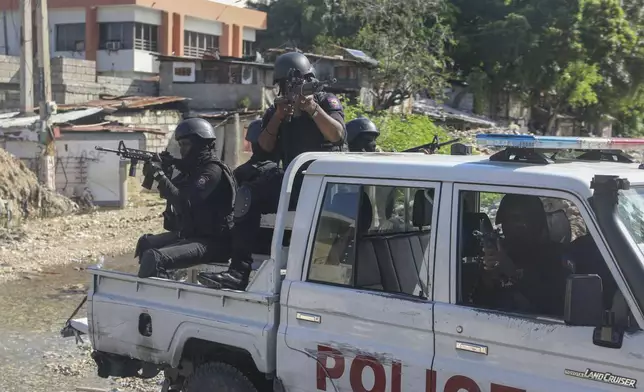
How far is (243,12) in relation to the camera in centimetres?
4250

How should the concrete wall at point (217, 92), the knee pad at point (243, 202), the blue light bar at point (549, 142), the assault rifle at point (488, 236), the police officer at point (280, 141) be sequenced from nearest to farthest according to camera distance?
the assault rifle at point (488, 236), the blue light bar at point (549, 142), the knee pad at point (243, 202), the police officer at point (280, 141), the concrete wall at point (217, 92)

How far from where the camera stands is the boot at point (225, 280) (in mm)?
4430

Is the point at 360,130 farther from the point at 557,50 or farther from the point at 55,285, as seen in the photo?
the point at 557,50

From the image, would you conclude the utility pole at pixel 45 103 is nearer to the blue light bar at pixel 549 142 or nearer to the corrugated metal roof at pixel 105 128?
the corrugated metal roof at pixel 105 128

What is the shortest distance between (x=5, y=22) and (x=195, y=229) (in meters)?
37.4

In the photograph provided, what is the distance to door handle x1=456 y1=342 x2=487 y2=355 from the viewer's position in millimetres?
3413

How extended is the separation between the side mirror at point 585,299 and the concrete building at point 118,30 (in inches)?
1357

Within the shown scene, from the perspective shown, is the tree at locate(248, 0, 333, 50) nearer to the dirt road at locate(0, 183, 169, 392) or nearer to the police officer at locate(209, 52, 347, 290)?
the dirt road at locate(0, 183, 169, 392)

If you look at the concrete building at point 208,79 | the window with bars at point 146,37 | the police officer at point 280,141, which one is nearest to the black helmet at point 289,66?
the police officer at point 280,141

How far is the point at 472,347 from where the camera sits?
3.45 metres

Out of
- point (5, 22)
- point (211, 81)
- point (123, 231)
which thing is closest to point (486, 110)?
point (211, 81)

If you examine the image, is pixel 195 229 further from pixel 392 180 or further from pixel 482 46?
pixel 482 46

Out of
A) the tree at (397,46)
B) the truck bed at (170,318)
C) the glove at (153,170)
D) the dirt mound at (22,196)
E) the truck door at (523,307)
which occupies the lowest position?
the dirt mound at (22,196)

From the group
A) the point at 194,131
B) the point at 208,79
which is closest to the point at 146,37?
the point at 208,79
